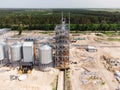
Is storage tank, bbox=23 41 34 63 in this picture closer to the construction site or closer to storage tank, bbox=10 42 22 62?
the construction site

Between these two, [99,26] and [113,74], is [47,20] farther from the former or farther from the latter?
[113,74]

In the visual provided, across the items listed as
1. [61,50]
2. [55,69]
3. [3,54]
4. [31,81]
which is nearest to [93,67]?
[61,50]

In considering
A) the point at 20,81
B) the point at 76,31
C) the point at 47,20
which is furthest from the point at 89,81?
the point at 47,20

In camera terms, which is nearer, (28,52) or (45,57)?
(45,57)

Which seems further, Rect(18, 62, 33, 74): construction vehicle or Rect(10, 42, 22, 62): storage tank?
Rect(10, 42, 22, 62): storage tank

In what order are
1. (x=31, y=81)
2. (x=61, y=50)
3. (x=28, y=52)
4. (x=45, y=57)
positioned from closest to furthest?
(x=31, y=81), (x=45, y=57), (x=28, y=52), (x=61, y=50)

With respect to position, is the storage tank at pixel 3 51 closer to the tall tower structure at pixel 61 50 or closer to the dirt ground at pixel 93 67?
the tall tower structure at pixel 61 50

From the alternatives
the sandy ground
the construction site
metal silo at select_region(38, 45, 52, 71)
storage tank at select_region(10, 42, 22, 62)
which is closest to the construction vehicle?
the construction site

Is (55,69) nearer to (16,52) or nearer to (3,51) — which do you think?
(16,52)
